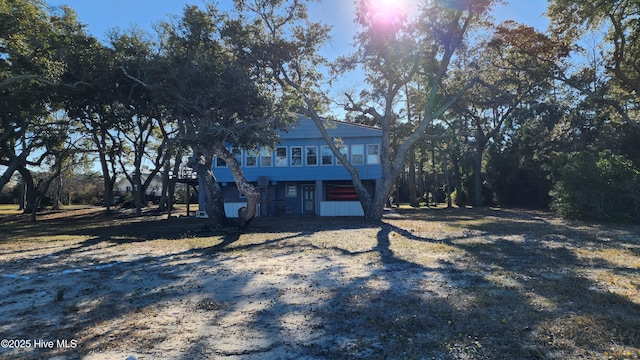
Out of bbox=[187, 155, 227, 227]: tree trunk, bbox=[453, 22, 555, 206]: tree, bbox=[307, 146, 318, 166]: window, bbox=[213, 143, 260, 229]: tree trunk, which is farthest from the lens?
bbox=[307, 146, 318, 166]: window

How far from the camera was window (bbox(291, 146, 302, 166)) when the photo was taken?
23.2 meters

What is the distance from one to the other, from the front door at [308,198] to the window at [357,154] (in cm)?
351

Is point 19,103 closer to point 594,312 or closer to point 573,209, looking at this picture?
point 594,312

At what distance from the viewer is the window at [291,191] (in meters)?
24.5

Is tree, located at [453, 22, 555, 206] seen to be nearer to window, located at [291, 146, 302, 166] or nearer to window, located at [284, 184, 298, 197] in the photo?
window, located at [291, 146, 302, 166]

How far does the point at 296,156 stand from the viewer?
23219 millimetres

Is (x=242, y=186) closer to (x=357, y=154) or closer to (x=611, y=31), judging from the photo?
(x=357, y=154)

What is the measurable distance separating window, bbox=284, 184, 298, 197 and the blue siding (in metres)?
1.40

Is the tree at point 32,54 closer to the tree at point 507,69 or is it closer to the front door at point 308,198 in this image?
the front door at point 308,198

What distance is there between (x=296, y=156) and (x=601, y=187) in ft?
49.4

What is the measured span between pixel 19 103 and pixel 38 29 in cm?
374

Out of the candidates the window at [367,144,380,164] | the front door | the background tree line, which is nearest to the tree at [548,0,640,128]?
the background tree line

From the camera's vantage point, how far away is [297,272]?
6934 millimetres

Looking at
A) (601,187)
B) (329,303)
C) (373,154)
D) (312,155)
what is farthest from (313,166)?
(329,303)
